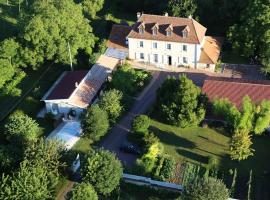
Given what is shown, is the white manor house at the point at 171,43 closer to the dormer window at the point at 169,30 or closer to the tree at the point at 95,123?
the dormer window at the point at 169,30

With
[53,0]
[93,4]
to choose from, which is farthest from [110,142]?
[93,4]

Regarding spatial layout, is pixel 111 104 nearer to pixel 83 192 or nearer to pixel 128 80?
pixel 128 80

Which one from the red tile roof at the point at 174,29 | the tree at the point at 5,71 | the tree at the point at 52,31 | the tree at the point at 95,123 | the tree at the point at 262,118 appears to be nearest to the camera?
the tree at the point at 262,118

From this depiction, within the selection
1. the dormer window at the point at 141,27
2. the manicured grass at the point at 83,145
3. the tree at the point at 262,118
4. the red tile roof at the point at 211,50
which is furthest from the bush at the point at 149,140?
the dormer window at the point at 141,27

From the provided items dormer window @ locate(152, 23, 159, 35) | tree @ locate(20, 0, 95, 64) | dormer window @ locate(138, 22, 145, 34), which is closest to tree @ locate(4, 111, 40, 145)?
tree @ locate(20, 0, 95, 64)

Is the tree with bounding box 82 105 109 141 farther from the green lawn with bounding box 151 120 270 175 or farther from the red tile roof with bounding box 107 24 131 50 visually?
the red tile roof with bounding box 107 24 131 50

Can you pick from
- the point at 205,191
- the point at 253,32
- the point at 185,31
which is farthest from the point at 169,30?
the point at 205,191

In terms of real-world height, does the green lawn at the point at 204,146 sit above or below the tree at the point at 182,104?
below

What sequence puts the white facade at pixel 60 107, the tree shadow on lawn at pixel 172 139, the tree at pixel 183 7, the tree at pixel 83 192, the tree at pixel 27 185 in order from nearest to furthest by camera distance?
the tree at pixel 83 192
the tree at pixel 27 185
the tree shadow on lawn at pixel 172 139
the white facade at pixel 60 107
the tree at pixel 183 7
